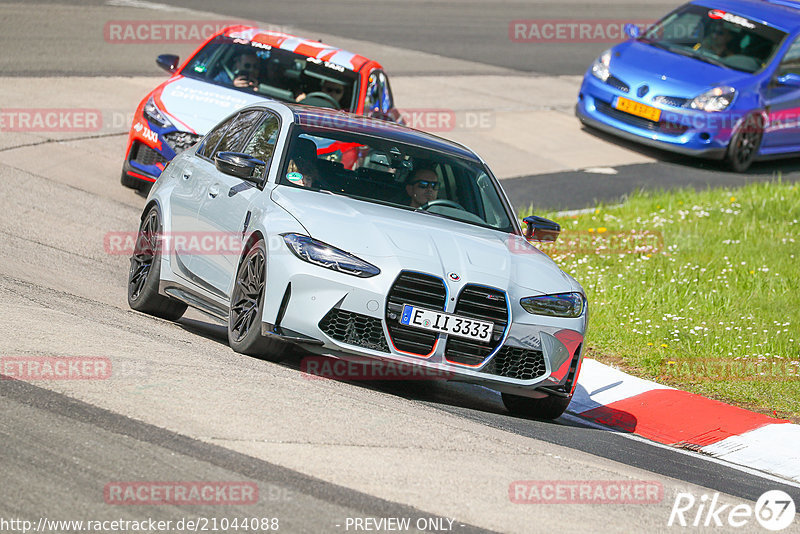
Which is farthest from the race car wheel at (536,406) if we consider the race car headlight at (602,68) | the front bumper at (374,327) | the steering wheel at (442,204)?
the race car headlight at (602,68)

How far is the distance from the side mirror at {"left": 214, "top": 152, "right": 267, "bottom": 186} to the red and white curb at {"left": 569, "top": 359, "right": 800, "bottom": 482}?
9.12 feet

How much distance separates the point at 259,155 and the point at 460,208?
1412 millimetres

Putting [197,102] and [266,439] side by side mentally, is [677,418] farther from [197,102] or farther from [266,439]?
[197,102]

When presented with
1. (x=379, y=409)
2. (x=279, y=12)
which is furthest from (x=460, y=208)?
(x=279, y=12)

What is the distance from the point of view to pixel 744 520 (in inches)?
229

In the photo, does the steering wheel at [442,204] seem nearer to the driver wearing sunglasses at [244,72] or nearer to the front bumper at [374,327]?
the front bumper at [374,327]

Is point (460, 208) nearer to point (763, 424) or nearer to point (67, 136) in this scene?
point (763, 424)

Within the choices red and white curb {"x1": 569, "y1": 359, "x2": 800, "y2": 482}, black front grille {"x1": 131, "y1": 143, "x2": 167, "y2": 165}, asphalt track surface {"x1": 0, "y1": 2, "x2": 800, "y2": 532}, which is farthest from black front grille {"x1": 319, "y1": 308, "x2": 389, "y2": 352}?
black front grille {"x1": 131, "y1": 143, "x2": 167, "y2": 165}

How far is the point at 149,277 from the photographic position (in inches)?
345

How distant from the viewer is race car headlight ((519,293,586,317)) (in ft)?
24.0

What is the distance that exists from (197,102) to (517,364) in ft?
20.4

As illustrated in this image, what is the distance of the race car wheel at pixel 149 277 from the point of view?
8742 millimetres

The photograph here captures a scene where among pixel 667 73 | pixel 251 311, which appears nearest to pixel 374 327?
pixel 251 311

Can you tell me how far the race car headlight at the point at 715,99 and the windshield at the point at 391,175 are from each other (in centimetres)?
939
